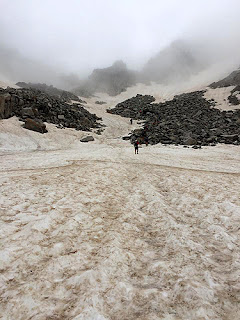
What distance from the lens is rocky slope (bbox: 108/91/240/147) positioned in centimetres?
3259

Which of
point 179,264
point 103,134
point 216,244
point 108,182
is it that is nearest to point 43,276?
point 179,264

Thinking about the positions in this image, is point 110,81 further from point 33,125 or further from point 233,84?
point 33,125

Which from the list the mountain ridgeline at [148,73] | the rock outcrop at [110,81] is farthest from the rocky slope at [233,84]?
the rock outcrop at [110,81]

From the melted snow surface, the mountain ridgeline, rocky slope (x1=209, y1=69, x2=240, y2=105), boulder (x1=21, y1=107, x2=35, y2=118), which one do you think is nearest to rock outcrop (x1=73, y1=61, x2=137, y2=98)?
the mountain ridgeline

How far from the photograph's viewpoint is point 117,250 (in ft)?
18.1

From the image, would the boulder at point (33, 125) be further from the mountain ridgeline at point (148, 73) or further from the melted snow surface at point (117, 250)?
the mountain ridgeline at point (148, 73)

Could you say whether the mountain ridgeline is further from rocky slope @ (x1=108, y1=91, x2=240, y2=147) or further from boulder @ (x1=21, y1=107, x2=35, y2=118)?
boulder @ (x1=21, y1=107, x2=35, y2=118)

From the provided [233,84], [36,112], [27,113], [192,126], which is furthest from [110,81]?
[27,113]

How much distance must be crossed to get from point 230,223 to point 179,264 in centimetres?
333

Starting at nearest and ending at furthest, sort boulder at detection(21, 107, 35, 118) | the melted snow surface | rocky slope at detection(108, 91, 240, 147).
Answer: the melted snow surface
rocky slope at detection(108, 91, 240, 147)
boulder at detection(21, 107, 35, 118)

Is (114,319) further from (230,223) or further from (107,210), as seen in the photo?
(230,223)

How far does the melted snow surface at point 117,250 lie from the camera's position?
381cm

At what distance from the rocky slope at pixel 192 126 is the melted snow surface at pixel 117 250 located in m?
23.3

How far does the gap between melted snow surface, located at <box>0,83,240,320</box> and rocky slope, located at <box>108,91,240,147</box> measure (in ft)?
76.4
